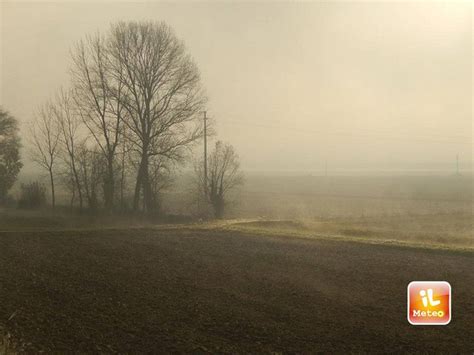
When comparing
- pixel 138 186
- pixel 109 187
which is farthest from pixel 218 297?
pixel 109 187

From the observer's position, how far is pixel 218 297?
8.71 m

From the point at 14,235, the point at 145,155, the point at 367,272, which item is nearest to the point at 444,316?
the point at 367,272

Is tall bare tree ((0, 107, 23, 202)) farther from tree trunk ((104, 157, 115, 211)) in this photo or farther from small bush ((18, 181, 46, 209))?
tree trunk ((104, 157, 115, 211))

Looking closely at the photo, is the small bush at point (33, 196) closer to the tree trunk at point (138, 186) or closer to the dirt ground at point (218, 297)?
the tree trunk at point (138, 186)

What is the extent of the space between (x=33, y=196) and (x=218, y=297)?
95.6 ft

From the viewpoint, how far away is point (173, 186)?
33375 mm

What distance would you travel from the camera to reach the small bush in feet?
108

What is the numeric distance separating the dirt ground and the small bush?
20204mm

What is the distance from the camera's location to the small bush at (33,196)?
33.0m

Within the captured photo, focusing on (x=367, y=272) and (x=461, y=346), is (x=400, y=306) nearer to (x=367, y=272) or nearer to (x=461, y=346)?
(x=461, y=346)

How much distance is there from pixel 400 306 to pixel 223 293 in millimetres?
3629

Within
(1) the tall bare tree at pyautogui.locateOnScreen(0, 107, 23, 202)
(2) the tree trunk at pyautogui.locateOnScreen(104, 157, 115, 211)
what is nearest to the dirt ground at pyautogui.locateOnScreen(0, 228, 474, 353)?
(2) the tree trunk at pyautogui.locateOnScreen(104, 157, 115, 211)

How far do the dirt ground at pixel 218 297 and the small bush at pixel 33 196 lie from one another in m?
20.2

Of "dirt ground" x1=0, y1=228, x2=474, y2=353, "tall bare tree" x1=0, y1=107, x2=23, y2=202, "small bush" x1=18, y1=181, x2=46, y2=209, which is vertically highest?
"tall bare tree" x1=0, y1=107, x2=23, y2=202
